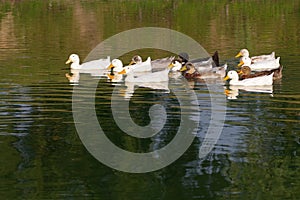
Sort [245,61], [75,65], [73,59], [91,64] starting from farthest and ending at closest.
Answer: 1. [73,59]
2. [75,65]
3. [91,64]
4. [245,61]

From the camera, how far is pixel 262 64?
2164cm

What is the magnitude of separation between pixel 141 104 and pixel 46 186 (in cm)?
602

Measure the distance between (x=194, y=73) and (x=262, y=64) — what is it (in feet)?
7.69

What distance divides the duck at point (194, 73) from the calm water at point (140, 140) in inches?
43.0

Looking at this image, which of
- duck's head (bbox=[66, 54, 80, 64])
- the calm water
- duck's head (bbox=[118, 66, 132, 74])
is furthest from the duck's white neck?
duck's head (bbox=[118, 66, 132, 74])

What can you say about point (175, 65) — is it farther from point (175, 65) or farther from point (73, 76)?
point (73, 76)

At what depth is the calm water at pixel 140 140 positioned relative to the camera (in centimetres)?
1034

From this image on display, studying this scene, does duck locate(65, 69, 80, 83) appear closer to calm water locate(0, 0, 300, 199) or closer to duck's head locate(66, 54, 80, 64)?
calm water locate(0, 0, 300, 199)

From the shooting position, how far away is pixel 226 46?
26.4 metres

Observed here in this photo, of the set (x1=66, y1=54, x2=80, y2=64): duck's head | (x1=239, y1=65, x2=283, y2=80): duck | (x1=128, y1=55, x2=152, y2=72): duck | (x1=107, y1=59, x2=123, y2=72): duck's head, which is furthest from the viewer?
(x1=66, y1=54, x2=80, y2=64): duck's head

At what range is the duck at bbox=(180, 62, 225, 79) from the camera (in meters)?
20.3

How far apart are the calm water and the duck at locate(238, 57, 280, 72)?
1.28 feet

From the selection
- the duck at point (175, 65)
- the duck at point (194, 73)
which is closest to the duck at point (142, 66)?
the duck at point (175, 65)

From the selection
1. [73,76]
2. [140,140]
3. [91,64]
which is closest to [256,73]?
[73,76]
